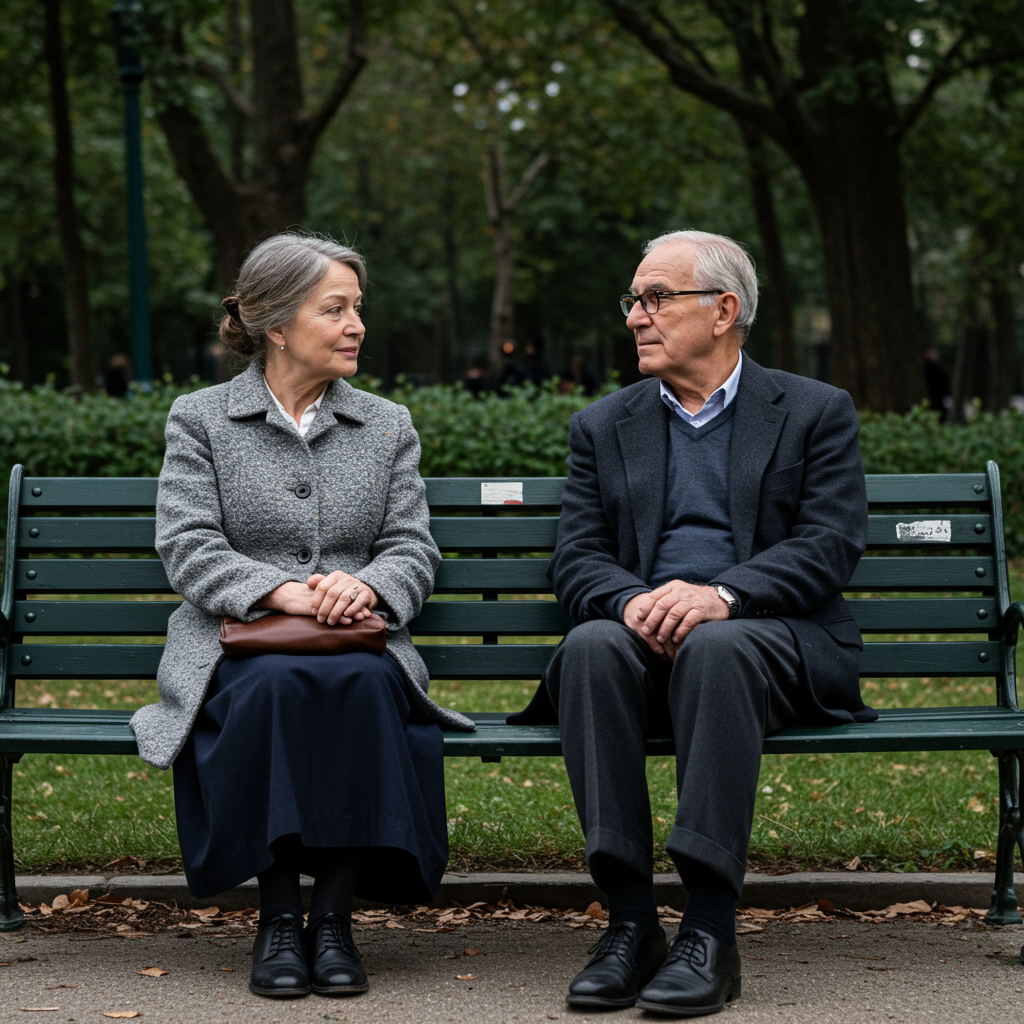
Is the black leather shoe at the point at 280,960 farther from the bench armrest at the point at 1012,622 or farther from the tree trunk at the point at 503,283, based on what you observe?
the tree trunk at the point at 503,283

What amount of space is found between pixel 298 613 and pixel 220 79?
11.9m

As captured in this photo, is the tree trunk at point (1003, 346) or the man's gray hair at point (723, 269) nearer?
the man's gray hair at point (723, 269)

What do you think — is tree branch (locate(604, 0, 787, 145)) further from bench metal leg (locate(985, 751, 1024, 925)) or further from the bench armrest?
bench metal leg (locate(985, 751, 1024, 925))

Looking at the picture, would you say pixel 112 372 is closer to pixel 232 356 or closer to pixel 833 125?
pixel 833 125

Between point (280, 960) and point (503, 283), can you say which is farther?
point (503, 283)

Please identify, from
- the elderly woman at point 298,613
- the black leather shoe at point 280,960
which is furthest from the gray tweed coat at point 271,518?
the black leather shoe at point 280,960

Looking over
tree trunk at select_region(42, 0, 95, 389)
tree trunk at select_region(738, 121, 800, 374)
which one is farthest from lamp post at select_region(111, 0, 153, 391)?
tree trunk at select_region(738, 121, 800, 374)

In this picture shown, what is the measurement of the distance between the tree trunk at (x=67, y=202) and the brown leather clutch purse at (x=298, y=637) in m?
14.4

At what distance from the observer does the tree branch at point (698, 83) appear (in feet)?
43.7

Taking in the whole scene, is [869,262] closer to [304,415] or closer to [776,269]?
[776,269]

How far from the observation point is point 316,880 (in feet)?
10.8

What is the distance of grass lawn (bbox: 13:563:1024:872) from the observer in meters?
4.13

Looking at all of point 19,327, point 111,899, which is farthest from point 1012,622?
point 19,327

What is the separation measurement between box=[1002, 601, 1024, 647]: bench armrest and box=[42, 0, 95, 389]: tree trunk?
14.8 metres
